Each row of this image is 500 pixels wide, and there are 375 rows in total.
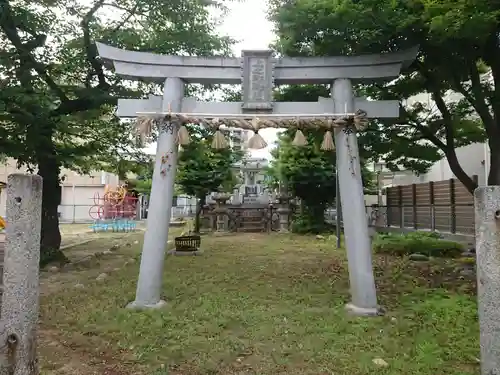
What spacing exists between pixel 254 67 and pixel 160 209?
2.84m

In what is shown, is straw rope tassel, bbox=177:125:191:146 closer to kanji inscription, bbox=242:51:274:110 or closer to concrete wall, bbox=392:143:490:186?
kanji inscription, bbox=242:51:274:110

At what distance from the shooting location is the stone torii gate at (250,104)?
6.71 meters

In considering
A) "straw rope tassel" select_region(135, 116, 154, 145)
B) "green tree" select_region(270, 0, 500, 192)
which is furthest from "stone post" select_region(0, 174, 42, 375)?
"green tree" select_region(270, 0, 500, 192)

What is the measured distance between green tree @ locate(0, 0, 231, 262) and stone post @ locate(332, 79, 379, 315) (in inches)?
169

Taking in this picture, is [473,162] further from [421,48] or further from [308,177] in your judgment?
[421,48]

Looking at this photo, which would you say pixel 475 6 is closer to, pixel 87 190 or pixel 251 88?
pixel 251 88

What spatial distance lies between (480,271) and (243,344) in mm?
2757

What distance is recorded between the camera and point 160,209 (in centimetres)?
682

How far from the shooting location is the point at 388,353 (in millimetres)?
4703

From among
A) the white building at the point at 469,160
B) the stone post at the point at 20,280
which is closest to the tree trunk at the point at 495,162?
the white building at the point at 469,160

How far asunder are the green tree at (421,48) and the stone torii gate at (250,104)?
514mm

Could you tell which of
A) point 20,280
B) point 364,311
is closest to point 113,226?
point 364,311

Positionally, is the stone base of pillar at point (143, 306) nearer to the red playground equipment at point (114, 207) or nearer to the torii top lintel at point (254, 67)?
the torii top lintel at point (254, 67)

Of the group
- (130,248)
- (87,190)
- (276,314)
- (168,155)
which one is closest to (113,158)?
(130,248)
